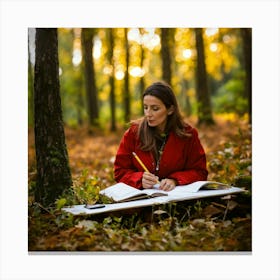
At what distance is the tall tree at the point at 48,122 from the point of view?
3705 mm

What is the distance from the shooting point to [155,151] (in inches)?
154

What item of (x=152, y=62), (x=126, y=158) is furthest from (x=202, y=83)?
(x=126, y=158)

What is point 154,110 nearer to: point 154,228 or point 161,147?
point 161,147

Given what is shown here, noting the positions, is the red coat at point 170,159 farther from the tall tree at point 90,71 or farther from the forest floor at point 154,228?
the tall tree at point 90,71

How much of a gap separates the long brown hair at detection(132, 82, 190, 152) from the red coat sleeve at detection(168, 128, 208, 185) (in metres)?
0.11

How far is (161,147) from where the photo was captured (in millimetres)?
3941

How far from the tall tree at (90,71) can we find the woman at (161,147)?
4399 mm

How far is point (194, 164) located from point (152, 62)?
8141 millimetres

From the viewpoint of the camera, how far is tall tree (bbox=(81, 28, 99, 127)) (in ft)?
26.4

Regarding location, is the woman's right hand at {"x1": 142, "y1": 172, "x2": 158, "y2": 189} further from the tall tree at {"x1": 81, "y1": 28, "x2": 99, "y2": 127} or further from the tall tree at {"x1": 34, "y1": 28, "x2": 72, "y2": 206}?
the tall tree at {"x1": 81, "y1": 28, "x2": 99, "y2": 127}
